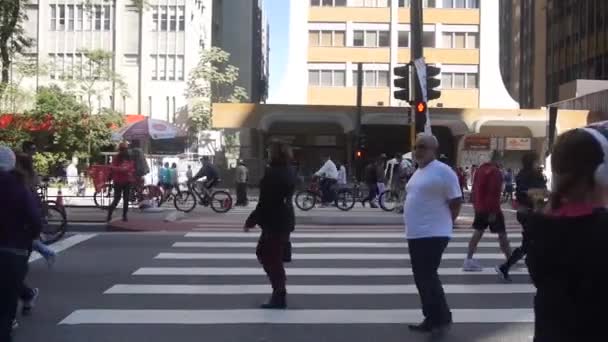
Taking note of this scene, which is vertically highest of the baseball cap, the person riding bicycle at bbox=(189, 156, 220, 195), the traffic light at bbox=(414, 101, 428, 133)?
the traffic light at bbox=(414, 101, 428, 133)

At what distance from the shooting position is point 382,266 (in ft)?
39.8

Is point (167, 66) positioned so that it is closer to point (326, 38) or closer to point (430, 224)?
point (326, 38)

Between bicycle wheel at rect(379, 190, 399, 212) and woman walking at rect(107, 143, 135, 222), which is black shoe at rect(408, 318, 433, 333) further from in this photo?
bicycle wheel at rect(379, 190, 399, 212)

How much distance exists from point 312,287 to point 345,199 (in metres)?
14.5

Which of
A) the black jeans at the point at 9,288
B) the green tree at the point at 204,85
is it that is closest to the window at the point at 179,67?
the green tree at the point at 204,85

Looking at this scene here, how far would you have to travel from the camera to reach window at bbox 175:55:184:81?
5650 centimetres

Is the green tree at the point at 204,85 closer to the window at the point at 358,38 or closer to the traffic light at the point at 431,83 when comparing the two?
the window at the point at 358,38

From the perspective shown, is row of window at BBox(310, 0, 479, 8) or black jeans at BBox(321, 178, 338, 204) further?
row of window at BBox(310, 0, 479, 8)

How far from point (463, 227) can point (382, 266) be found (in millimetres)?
6863

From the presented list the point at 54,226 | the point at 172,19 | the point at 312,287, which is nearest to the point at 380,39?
the point at 172,19

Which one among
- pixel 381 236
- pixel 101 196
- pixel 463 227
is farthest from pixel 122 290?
pixel 101 196

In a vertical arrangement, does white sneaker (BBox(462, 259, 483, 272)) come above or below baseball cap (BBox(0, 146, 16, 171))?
below

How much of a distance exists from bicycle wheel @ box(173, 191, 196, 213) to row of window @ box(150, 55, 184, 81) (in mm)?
34790

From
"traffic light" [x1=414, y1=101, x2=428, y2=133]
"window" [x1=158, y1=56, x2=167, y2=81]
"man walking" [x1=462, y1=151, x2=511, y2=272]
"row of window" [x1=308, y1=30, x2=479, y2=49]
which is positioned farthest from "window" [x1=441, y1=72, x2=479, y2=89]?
"man walking" [x1=462, y1=151, x2=511, y2=272]
